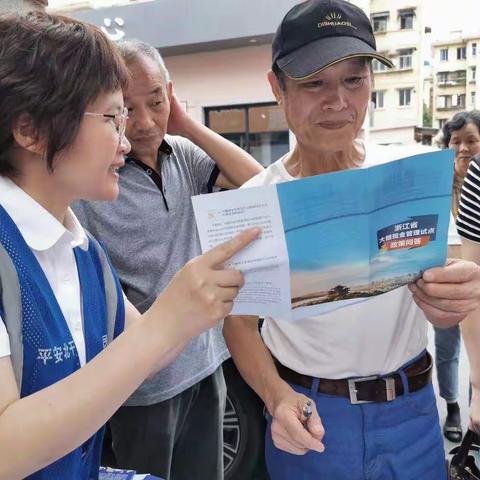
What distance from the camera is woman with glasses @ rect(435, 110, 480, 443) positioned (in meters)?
3.17

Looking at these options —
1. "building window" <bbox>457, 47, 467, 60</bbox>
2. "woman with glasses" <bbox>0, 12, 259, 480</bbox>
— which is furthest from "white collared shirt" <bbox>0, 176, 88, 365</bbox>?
"building window" <bbox>457, 47, 467, 60</bbox>

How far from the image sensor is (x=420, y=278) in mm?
1013

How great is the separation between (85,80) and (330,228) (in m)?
0.52

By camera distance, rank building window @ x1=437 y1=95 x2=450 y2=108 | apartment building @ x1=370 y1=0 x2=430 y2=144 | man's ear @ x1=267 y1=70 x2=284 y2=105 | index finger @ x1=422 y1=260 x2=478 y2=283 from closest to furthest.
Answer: index finger @ x1=422 y1=260 x2=478 y2=283, man's ear @ x1=267 y1=70 x2=284 y2=105, apartment building @ x1=370 y1=0 x2=430 y2=144, building window @ x1=437 y1=95 x2=450 y2=108

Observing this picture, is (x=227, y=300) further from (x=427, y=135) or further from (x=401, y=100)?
(x=401, y=100)

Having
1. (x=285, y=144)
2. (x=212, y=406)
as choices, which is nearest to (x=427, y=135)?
(x=285, y=144)

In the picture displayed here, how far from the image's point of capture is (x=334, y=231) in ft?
2.97

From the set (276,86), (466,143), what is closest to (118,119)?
(276,86)

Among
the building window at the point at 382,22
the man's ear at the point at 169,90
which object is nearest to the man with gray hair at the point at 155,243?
the man's ear at the point at 169,90

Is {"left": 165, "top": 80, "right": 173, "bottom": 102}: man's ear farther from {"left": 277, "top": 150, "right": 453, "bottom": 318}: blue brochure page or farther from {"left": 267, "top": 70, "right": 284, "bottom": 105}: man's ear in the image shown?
{"left": 277, "top": 150, "right": 453, "bottom": 318}: blue brochure page

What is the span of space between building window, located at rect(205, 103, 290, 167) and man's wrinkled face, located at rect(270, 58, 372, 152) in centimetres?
825

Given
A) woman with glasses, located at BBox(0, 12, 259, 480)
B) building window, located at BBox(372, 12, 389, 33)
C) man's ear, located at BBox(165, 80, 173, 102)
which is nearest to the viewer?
woman with glasses, located at BBox(0, 12, 259, 480)

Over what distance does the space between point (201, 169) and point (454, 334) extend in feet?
7.25

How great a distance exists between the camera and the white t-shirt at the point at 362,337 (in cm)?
122
